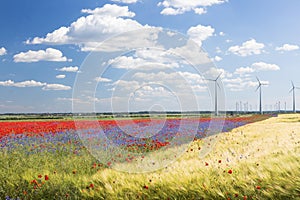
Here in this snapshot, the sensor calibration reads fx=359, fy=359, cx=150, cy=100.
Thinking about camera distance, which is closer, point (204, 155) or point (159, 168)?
point (159, 168)

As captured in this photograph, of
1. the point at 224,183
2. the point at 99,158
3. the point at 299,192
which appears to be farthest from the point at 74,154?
the point at 299,192

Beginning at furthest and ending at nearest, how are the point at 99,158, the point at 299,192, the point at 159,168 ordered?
1. the point at 99,158
2. the point at 159,168
3. the point at 299,192

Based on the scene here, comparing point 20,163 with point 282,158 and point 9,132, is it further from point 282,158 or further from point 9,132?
point 9,132

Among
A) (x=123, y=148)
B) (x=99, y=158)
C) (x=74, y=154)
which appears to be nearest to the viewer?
(x=99, y=158)

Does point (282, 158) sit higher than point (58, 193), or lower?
higher

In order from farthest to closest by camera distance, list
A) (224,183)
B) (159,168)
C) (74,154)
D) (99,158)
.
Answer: (74,154) < (99,158) < (159,168) < (224,183)

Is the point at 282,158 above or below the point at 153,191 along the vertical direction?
above

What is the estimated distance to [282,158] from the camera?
6371 mm

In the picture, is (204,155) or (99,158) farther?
(99,158)

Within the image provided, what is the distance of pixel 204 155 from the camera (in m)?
8.45

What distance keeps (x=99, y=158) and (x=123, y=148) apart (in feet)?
6.14

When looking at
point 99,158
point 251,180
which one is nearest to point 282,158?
point 251,180

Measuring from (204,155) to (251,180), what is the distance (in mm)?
2989

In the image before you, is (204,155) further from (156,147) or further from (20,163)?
(20,163)
